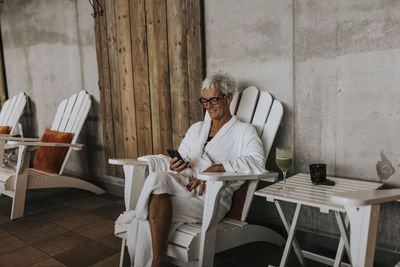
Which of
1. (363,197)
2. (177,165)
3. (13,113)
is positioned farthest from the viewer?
(13,113)

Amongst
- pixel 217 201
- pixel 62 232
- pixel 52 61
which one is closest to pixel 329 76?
pixel 217 201

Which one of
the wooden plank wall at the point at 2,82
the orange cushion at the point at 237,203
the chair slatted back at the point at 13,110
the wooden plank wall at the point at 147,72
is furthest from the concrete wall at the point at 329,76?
the wooden plank wall at the point at 2,82

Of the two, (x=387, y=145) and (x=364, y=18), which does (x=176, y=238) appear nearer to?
(x=387, y=145)

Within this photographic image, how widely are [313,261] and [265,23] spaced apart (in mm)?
1691

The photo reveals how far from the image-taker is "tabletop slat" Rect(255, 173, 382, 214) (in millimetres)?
1706

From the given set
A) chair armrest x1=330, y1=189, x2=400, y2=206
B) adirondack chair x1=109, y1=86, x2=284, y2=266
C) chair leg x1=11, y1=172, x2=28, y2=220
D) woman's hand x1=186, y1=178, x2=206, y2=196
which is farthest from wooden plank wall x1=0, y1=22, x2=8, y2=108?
chair armrest x1=330, y1=189, x2=400, y2=206

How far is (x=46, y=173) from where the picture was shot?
11.6ft

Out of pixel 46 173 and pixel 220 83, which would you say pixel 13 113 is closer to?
pixel 46 173

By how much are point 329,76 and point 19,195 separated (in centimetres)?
286

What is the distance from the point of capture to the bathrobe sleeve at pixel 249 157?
210cm

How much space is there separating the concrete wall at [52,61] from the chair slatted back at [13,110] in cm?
15

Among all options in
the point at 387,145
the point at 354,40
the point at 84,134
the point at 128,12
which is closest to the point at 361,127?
the point at 387,145

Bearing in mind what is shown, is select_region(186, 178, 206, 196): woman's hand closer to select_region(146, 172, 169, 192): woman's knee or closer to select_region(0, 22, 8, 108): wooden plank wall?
select_region(146, 172, 169, 192): woman's knee

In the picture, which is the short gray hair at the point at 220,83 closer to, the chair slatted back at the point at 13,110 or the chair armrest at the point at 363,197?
the chair armrest at the point at 363,197
